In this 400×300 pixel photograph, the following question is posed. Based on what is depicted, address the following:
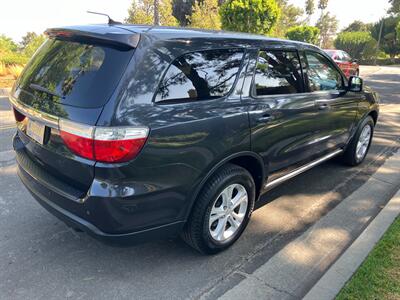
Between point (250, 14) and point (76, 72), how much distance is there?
1463 centimetres

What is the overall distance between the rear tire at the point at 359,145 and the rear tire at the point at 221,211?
2.49 meters

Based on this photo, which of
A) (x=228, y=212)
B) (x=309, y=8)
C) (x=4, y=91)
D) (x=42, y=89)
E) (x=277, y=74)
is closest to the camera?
(x=42, y=89)

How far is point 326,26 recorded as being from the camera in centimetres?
8169

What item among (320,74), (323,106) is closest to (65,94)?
(323,106)

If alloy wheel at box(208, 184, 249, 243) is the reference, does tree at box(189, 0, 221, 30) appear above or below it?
above

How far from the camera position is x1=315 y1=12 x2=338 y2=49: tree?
266 feet

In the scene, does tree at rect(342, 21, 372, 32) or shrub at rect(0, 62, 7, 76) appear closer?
shrub at rect(0, 62, 7, 76)

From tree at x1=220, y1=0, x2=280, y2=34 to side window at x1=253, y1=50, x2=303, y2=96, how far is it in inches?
513

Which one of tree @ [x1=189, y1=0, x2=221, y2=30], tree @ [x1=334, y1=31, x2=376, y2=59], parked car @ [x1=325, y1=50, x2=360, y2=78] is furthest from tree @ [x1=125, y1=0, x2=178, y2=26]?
tree @ [x1=334, y1=31, x2=376, y2=59]

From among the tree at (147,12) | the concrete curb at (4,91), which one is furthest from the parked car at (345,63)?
the concrete curb at (4,91)

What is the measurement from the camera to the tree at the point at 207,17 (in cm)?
2106

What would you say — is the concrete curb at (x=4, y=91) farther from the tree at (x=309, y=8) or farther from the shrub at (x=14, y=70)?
the tree at (x=309, y=8)

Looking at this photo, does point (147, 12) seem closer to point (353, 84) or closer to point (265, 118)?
point (353, 84)

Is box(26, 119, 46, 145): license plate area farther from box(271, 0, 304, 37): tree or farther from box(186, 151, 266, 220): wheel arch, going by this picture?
box(271, 0, 304, 37): tree
